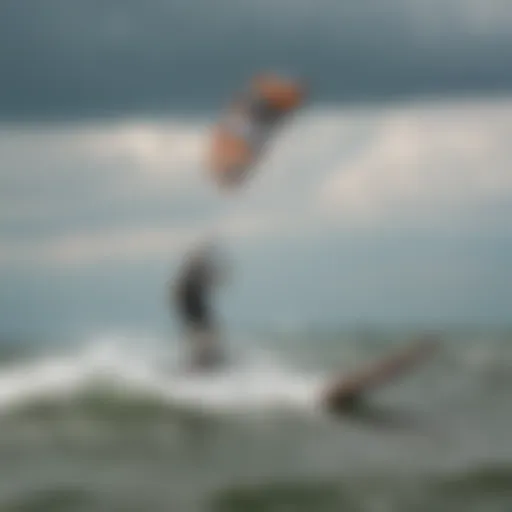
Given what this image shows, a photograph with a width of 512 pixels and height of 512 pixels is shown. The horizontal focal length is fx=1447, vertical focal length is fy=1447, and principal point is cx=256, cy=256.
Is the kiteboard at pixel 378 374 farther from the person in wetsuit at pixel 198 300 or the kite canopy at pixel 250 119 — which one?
the kite canopy at pixel 250 119

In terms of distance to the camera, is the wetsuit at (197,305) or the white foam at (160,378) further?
the white foam at (160,378)

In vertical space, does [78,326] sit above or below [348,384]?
above

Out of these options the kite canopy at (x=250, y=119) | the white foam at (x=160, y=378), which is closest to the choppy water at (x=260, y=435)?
the white foam at (x=160, y=378)

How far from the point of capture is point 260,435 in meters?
3.69

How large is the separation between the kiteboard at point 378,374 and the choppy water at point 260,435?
31 mm

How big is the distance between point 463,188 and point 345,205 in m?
0.30

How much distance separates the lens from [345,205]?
3.67 meters

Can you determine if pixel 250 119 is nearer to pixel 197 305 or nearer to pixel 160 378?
pixel 197 305

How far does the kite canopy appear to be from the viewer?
142 inches

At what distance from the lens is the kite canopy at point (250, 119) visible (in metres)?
3.61

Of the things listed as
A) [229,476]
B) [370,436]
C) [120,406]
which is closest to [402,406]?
[370,436]

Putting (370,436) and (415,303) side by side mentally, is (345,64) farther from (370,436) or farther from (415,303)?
(370,436)

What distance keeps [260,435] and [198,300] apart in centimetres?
39

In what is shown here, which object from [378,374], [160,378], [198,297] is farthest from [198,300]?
[378,374]
